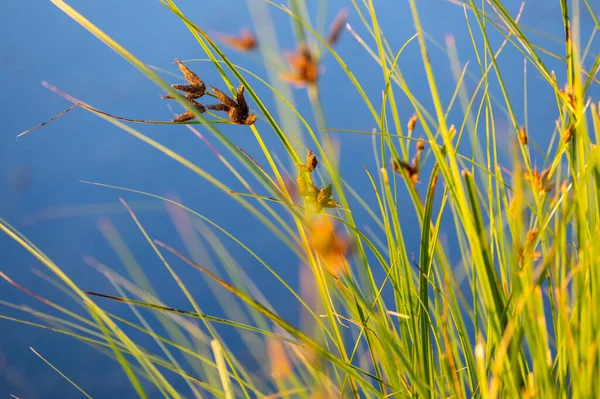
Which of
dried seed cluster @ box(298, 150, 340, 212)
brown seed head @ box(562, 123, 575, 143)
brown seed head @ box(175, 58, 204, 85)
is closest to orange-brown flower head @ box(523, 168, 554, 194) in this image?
brown seed head @ box(562, 123, 575, 143)

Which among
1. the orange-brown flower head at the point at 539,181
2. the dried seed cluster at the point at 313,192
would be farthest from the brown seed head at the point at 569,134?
the dried seed cluster at the point at 313,192

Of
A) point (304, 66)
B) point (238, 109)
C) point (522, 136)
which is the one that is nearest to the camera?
point (304, 66)

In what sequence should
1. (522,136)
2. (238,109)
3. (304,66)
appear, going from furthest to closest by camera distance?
1. (522,136)
2. (238,109)
3. (304,66)

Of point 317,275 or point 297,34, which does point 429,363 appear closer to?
point 317,275

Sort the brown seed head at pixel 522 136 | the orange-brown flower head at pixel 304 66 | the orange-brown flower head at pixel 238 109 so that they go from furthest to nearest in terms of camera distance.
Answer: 1. the brown seed head at pixel 522 136
2. the orange-brown flower head at pixel 238 109
3. the orange-brown flower head at pixel 304 66

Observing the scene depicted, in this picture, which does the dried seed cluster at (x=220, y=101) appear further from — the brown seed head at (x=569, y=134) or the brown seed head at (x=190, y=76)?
the brown seed head at (x=569, y=134)

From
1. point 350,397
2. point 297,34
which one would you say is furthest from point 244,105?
point 350,397

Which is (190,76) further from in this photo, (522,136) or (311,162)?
(522,136)

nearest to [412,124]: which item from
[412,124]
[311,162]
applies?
[412,124]
